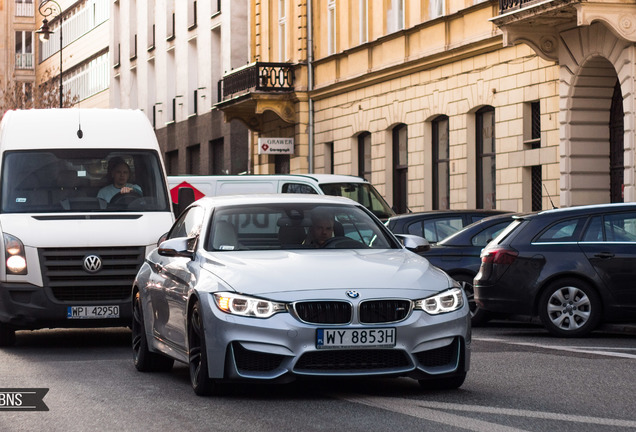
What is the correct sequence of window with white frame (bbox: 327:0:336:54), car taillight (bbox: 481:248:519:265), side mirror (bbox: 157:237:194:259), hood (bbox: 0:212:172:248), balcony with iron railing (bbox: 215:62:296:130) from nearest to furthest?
side mirror (bbox: 157:237:194:259) < hood (bbox: 0:212:172:248) < car taillight (bbox: 481:248:519:265) < window with white frame (bbox: 327:0:336:54) < balcony with iron railing (bbox: 215:62:296:130)

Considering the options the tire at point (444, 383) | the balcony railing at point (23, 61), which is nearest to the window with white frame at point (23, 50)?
the balcony railing at point (23, 61)

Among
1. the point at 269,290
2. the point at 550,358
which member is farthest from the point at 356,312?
the point at 550,358

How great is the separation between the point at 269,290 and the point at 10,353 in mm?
5701

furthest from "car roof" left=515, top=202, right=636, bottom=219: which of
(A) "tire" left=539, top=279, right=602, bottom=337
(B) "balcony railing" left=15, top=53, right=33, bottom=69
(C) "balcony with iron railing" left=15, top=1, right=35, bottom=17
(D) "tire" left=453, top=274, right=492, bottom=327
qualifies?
(C) "balcony with iron railing" left=15, top=1, right=35, bottom=17

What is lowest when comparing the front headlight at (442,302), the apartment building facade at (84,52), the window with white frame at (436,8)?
the front headlight at (442,302)

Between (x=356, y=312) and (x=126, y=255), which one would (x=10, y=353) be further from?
(x=356, y=312)

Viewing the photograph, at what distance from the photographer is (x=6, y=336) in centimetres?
1570

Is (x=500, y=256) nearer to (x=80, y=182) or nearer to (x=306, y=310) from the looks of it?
(x=80, y=182)

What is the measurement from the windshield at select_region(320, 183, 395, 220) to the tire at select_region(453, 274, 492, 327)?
9058 mm

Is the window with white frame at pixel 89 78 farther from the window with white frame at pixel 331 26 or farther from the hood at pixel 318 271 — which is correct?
the hood at pixel 318 271

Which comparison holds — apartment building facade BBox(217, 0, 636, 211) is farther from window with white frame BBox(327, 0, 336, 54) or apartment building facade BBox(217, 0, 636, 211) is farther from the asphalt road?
the asphalt road

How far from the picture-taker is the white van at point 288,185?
93.0ft

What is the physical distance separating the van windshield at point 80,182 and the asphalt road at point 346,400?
2.19 metres

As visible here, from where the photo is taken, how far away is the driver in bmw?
11.4 m
